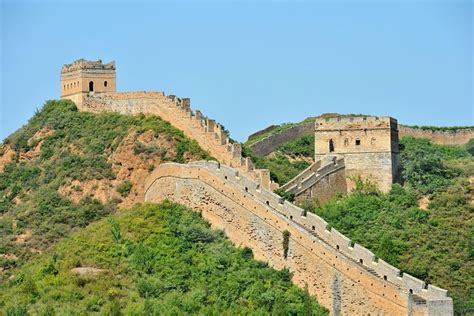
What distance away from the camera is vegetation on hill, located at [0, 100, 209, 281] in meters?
61.1

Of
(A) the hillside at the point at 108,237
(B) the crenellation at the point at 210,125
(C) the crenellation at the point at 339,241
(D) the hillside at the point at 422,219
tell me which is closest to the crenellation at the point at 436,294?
(D) the hillside at the point at 422,219

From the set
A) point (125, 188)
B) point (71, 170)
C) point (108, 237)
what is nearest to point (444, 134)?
point (125, 188)

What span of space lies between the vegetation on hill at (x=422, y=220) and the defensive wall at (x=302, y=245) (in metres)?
3.37

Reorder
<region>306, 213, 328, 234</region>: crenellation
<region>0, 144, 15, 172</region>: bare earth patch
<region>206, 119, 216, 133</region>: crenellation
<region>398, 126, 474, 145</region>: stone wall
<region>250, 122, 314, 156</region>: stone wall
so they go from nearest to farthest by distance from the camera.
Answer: <region>306, 213, 328, 234</region>: crenellation < <region>206, 119, 216, 133</region>: crenellation < <region>0, 144, 15, 172</region>: bare earth patch < <region>250, 122, 314, 156</region>: stone wall < <region>398, 126, 474, 145</region>: stone wall

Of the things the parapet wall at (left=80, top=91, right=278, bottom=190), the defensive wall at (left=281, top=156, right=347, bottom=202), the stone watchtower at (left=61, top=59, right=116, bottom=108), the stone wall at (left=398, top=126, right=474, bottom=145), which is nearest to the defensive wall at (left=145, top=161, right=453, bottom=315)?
the parapet wall at (left=80, top=91, right=278, bottom=190)

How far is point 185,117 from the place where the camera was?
62.8 m

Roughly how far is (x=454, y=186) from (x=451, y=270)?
7228 millimetres

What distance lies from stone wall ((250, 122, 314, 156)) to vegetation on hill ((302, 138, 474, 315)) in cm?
766

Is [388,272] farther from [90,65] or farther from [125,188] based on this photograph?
[90,65]

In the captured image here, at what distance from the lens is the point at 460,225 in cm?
5766

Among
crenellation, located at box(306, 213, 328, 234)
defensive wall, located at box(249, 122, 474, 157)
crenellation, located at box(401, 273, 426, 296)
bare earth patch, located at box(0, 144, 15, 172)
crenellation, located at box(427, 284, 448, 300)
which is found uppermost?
defensive wall, located at box(249, 122, 474, 157)

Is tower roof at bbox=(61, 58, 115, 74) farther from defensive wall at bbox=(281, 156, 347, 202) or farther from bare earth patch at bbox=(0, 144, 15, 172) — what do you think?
defensive wall at bbox=(281, 156, 347, 202)

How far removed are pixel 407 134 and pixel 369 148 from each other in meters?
10.7

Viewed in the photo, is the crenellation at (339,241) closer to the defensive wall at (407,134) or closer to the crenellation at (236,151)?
the crenellation at (236,151)
